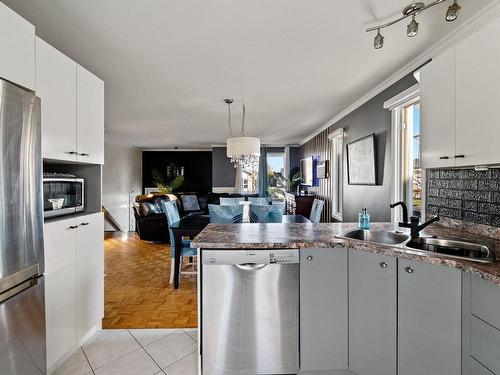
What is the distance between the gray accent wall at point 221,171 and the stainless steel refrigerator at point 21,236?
6444 mm

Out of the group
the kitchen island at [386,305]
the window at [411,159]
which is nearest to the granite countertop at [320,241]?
the kitchen island at [386,305]

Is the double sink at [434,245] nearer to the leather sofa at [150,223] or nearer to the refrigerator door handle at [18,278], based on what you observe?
the refrigerator door handle at [18,278]

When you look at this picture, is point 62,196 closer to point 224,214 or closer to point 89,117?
point 89,117

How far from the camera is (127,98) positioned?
3447 millimetres

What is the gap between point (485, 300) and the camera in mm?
1084

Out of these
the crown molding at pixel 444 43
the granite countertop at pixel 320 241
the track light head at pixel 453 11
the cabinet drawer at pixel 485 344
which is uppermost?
the crown molding at pixel 444 43

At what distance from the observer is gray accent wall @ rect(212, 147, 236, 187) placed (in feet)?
25.4

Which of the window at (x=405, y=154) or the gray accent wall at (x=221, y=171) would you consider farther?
the gray accent wall at (x=221, y=171)

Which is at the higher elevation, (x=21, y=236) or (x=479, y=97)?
(x=479, y=97)

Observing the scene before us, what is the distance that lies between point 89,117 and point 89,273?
1188 mm

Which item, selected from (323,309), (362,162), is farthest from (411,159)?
(323,309)

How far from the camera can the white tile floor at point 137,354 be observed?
5.62 ft

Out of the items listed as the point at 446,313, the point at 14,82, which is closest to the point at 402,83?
the point at 446,313

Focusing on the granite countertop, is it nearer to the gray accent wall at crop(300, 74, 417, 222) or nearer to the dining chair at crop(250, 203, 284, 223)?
the gray accent wall at crop(300, 74, 417, 222)
